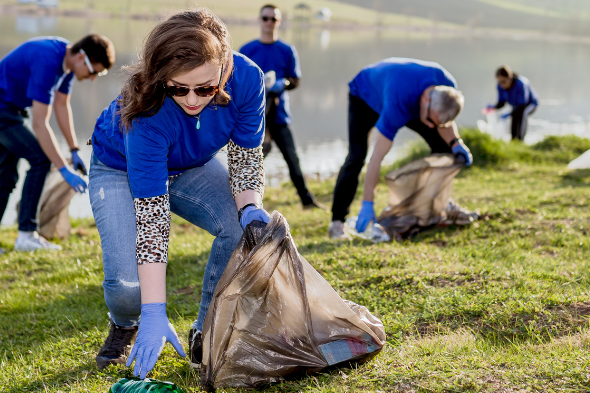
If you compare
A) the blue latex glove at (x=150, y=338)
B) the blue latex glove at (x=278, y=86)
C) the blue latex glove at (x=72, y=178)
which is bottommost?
the blue latex glove at (x=72, y=178)

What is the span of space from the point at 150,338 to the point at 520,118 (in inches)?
346

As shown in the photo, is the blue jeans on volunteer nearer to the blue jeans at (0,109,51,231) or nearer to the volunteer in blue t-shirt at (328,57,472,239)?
the volunteer in blue t-shirt at (328,57,472,239)

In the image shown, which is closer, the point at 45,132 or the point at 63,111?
the point at 45,132

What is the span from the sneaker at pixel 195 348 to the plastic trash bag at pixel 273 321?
27cm

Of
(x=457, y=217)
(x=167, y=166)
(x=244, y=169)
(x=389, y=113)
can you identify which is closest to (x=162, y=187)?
(x=167, y=166)

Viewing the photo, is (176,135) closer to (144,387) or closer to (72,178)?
(144,387)

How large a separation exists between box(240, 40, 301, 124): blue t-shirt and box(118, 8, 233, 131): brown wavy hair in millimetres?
3663

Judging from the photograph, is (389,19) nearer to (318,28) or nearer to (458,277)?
(318,28)

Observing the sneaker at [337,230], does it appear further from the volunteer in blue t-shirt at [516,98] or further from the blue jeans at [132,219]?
the volunteer in blue t-shirt at [516,98]

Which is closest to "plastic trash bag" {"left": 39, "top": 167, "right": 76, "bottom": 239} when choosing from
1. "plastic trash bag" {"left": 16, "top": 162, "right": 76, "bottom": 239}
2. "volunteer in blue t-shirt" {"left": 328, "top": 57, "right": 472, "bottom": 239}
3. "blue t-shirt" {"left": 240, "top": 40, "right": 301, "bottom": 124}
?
"plastic trash bag" {"left": 16, "top": 162, "right": 76, "bottom": 239}

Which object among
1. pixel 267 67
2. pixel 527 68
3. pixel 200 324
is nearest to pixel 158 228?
pixel 200 324

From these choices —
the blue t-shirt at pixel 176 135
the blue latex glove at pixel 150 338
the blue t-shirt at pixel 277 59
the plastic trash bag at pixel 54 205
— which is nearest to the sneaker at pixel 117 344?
the blue latex glove at pixel 150 338

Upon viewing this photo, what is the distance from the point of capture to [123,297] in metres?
2.28

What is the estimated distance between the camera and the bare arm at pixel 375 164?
3.88 m
